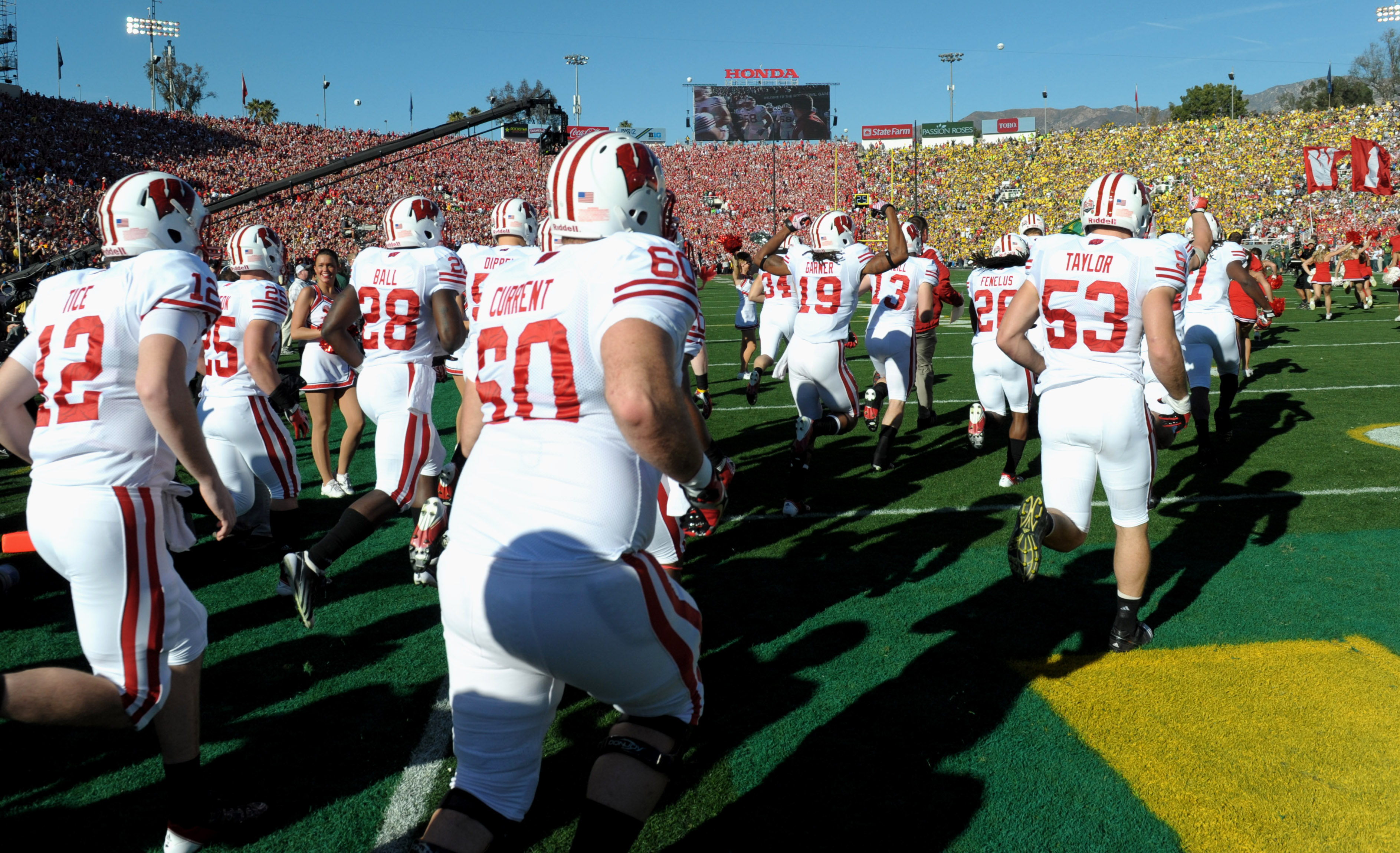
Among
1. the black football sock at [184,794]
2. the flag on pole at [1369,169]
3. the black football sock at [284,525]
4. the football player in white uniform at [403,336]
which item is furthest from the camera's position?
the flag on pole at [1369,169]

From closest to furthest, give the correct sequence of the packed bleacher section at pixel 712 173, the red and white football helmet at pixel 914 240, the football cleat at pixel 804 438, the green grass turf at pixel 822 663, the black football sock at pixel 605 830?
1. the black football sock at pixel 605 830
2. the green grass turf at pixel 822 663
3. the football cleat at pixel 804 438
4. the red and white football helmet at pixel 914 240
5. the packed bleacher section at pixel 712 173

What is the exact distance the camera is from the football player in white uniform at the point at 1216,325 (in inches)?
330

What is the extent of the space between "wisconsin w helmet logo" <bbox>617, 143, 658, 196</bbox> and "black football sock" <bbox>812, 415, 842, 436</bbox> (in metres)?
4.68

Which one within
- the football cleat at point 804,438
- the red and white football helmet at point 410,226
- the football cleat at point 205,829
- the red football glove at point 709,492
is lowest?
the football cleat at point 205,829

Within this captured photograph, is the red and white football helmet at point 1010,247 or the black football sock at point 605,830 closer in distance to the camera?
the black football sock at point 605,830

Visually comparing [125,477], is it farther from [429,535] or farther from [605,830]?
[429,535]

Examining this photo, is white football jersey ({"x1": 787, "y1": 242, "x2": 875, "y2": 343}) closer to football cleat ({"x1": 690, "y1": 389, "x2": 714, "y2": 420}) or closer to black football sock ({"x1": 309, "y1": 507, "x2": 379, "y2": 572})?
football cleat ({"x1": 690, "y1": 389, "x2": 714, "y2": 420})

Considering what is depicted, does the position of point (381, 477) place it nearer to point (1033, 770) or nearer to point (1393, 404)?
point (1033, 770)

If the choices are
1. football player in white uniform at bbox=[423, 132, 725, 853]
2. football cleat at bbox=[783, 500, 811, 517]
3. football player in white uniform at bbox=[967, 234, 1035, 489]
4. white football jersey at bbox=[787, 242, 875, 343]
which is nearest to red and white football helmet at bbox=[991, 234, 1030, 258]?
football player in white uniform at bbox=[967, 234, 1035, 489]

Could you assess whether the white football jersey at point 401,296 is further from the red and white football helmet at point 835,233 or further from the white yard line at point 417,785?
the red and white football helmet at point 835,233

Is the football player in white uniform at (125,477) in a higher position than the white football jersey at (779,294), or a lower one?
lower

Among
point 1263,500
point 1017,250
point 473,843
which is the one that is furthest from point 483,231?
point 473,843

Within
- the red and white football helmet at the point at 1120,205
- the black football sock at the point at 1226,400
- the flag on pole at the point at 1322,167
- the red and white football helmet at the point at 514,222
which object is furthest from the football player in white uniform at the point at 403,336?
the flag on pole at the point at 1322,167

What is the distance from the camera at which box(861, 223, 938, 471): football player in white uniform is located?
8.30m
